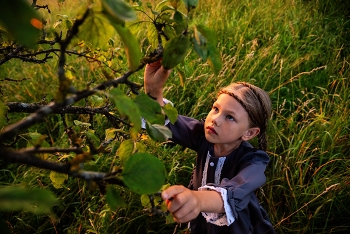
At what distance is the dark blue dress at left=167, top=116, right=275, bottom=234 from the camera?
4.52ft

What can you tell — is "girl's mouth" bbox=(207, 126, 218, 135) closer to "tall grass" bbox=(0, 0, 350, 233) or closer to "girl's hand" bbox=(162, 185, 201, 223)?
"tall grass" bbox=(0, 0, 350, 233)

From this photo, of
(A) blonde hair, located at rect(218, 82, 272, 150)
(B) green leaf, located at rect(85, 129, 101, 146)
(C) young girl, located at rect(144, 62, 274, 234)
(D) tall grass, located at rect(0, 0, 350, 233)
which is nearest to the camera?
(B) green leaf, located at rect(85, 129, 101, 146)

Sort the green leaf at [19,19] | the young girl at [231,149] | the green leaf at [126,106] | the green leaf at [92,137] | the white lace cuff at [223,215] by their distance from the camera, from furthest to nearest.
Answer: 1. the young girl at [231,149]
2. the white lace cuff at [223,215]
3. the green leaf at [92,137]
4. the green leaf at [126,106]
5. the green leaf at [19,19]

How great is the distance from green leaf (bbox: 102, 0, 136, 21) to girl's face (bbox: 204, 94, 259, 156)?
1.03 m

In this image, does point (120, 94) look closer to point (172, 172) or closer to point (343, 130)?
point (172, 172)

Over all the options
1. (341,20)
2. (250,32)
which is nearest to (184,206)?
(250,32)

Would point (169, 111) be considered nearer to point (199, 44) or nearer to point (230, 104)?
point (199, 44)

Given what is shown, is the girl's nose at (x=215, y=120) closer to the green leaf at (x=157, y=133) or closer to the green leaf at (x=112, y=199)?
the green leaf at (x=157, y=133)

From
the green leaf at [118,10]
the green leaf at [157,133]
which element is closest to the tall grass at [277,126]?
the green leaf at [157,133]

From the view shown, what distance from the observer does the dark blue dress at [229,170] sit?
4.52 ft

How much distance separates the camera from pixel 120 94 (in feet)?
1.58

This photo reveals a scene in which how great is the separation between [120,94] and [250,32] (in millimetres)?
2914

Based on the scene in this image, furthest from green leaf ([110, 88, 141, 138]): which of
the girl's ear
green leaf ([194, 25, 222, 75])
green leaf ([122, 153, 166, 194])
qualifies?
the girl's ear

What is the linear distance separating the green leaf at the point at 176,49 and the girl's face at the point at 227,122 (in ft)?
2.84
